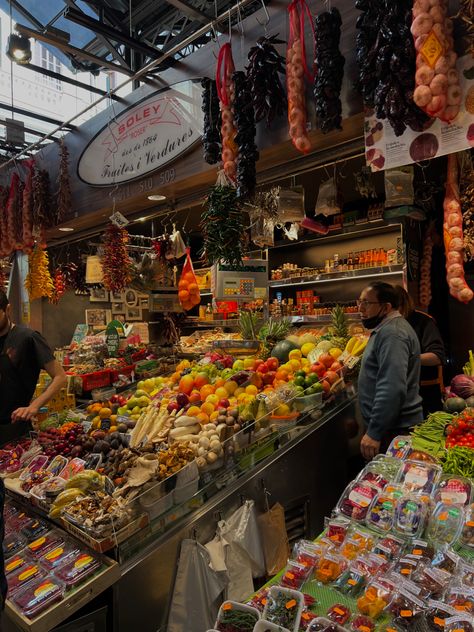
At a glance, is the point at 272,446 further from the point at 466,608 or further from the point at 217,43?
the point at 217,43

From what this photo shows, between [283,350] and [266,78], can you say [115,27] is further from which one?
[283,350]

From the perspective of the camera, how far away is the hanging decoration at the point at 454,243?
3170 mm

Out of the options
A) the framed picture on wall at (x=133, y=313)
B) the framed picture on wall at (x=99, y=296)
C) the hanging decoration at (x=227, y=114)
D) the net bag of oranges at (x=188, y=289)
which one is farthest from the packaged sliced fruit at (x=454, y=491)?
the framed picture on wall at (x=133, y=313)

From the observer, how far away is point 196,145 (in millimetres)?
3941

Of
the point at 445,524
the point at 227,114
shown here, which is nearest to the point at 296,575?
the point at 445,524

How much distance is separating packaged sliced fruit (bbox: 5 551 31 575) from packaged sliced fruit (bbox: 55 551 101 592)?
270 millimetres

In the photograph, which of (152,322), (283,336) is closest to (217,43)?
(283,336)

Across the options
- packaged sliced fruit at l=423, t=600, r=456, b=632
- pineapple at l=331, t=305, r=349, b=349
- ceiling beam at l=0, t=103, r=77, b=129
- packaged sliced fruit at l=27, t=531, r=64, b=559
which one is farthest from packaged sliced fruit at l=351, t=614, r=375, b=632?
ceiling beam at l=0, t=103, r=77, b=129

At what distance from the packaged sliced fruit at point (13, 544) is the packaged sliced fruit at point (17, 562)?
48mm

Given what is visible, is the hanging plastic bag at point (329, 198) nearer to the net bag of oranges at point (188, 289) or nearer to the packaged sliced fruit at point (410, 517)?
the net bag of oranges at point (188, 289)

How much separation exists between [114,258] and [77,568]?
3.74m

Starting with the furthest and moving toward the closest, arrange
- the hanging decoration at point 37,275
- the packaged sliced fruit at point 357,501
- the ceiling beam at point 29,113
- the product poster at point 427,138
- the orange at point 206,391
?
1. the ceiling beam at point 29,113
2. the hanging decoration at point 37,275
3. the orange at point 206,391
4. the product poster at point 427,138
5. the packaged sliced fruit at point 357,501

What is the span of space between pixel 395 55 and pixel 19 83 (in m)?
6.68

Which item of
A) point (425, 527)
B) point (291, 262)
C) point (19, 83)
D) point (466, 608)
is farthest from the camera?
point (291, 262)
